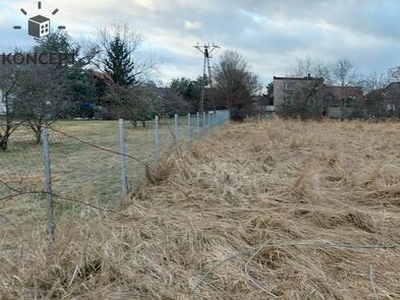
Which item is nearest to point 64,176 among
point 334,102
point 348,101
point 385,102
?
point 385,102

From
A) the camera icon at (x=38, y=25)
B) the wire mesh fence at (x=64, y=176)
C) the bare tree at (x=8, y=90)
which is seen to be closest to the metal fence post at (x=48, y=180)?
the wire mesh fence at (x=64, y=176)

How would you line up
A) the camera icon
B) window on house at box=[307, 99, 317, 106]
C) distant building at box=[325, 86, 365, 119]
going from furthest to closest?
window on house at box=[307, 99, 317, 106] → distant building at box=[325, 86, 365, 119] → the camera icon

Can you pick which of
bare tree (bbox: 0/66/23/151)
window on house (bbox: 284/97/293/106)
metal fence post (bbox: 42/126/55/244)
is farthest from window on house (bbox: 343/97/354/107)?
metal fence post (bbox: 42/126/55/244)

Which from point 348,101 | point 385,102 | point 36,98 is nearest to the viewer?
point 36,98

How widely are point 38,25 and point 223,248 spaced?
15.8 m

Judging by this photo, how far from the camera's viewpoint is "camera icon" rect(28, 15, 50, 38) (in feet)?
49.5

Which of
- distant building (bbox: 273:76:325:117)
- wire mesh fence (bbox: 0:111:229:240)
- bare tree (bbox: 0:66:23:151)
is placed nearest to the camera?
wire mesh fence (bbox: 0:111:229:240)

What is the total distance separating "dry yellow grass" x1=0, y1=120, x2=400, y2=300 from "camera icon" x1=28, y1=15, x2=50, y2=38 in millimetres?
12687

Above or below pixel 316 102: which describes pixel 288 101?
above

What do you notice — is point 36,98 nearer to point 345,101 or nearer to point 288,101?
point 288,101

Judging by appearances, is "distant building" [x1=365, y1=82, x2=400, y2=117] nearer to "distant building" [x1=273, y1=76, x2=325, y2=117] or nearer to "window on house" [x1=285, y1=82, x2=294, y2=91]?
"distant building" [x1=273, y1=76, x2=325, y2=117]

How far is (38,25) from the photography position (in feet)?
52.3

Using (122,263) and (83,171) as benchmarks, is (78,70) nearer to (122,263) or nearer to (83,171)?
(83,171)

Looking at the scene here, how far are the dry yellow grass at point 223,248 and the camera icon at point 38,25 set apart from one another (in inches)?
500
